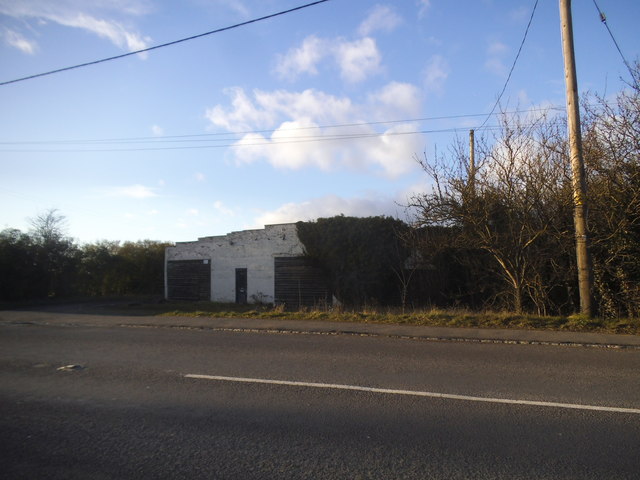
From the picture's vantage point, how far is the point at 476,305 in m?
17.5

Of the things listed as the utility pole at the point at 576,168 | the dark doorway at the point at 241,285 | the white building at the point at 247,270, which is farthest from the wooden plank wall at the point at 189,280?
the utility pole at the point at 576,168

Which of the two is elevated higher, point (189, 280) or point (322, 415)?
point (189, 280)

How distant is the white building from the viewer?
72.7ft

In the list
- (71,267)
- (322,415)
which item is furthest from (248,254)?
(322,415)

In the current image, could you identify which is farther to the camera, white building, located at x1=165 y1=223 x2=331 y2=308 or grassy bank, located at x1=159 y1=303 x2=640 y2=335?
white building, located at x1=165 y1=223 x2=331 y2=308

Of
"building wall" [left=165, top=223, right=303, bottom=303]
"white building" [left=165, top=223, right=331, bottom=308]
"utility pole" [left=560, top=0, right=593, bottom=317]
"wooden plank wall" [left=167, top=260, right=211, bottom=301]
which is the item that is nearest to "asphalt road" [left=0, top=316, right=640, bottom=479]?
"utility pole" [left=560, top=0, right=593, bottom=317]

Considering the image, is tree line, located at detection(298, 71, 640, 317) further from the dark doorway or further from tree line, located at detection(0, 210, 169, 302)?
tree line, located at detection(0, 210, 169, 302)

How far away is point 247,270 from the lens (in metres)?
23.7

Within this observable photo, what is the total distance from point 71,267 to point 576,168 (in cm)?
2697

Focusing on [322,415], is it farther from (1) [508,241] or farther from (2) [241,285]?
(2) [241,285]

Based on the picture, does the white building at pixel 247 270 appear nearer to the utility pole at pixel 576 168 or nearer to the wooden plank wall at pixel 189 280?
the wooden plank wall at pixel 189 280

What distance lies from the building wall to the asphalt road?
46.5 ft

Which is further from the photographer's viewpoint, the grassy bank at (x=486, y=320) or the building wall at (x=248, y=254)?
the building wall at (x=248, y=254)

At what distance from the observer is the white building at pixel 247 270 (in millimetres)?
22172
